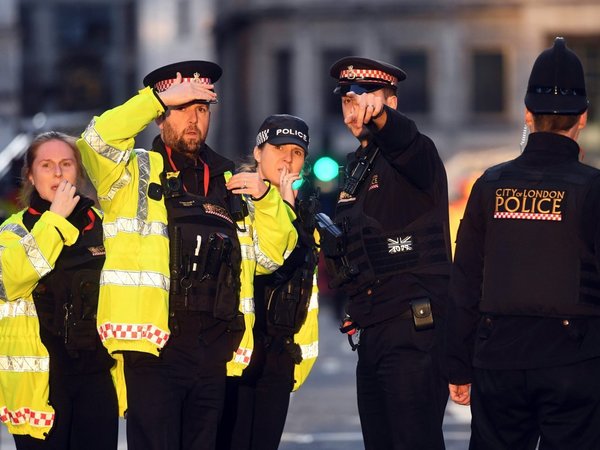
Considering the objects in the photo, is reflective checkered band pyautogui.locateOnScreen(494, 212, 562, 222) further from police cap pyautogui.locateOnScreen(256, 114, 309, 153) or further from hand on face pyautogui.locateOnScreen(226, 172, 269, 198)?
police cap pyautogui.locateOnScreen(256, 114, 309, 153)

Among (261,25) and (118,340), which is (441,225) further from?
(261,25)

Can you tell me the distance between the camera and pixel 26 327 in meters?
8.44

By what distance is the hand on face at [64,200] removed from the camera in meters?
8.41

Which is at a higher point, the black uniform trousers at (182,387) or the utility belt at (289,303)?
the utility belt at (289,303)

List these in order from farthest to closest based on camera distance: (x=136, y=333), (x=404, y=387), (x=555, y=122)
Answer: (x=404, y=387), (x=136, y=333), (x=555, y=122)

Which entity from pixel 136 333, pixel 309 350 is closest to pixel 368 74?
pixel 309 350

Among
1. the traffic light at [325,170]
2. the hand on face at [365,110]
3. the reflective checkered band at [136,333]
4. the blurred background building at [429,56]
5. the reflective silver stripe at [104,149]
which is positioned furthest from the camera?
the blurred background building at [429,56]

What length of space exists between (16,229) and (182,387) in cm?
130

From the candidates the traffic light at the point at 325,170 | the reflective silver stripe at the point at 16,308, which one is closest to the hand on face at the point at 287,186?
the reflective silver stripe at the point at 16,308

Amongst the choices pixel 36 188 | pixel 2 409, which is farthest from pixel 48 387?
pixel 36 188

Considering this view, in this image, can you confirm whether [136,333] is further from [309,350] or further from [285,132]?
[285,132]

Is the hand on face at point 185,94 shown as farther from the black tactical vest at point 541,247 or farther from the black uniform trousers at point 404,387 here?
the black tactical vest at point 541,247

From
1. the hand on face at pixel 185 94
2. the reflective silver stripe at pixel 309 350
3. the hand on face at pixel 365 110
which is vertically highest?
the hand on face at pixel 185 94

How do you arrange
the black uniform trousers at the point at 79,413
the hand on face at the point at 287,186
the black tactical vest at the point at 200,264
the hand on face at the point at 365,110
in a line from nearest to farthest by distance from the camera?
1. the hand on face at the point at 365,110
2. the black tactical vest at the point at 200,264
3. the black uniform trousers at the point at 79,413
4. the hand on face at the point at 287,186
